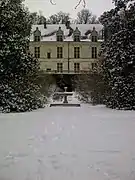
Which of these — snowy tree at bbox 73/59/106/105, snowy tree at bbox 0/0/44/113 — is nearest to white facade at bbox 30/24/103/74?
snowy tree at bbox 73/59/106/105

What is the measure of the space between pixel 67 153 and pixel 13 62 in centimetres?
1271

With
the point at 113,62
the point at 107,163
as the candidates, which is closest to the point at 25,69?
the point at 113,62

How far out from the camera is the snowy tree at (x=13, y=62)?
1978cm

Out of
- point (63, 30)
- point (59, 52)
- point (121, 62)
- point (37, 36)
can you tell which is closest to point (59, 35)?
point (63, 30)

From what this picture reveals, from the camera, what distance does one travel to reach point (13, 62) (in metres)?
20.0

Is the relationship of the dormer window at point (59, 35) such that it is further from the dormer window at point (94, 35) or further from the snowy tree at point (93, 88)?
the snowy tree at point (93, 88)

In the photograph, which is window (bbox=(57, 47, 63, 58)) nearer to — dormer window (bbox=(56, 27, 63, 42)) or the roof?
dormer window (bbox=(56, 27, 63, 42))

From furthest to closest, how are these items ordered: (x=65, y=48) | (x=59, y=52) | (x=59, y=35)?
(x=59, y=52) → (x=65, y=48) → (x=59, y=35)

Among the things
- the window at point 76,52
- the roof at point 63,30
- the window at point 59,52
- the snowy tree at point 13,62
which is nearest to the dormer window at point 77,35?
the roof at point 63,30

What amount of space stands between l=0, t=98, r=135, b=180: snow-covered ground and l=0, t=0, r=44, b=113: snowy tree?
7711mm

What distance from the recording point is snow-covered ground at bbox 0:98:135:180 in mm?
6129

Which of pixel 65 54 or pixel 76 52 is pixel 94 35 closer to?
pixel 76 52

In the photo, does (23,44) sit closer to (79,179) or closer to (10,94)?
(10,94)

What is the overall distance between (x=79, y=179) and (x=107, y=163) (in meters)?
1.29
